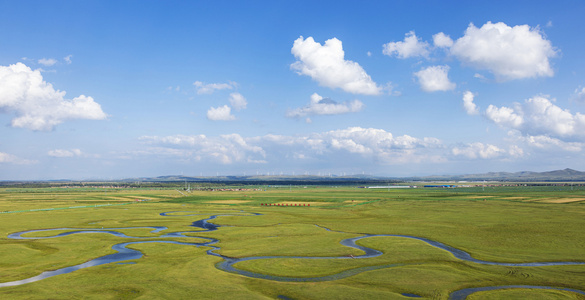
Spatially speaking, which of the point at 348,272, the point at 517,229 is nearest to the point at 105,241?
the point at 348,272

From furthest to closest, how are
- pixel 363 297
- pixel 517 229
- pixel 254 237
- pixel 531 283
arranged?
pixel 517 229 < pixel 254 237 < pixel 531 283 < pixel 363 297

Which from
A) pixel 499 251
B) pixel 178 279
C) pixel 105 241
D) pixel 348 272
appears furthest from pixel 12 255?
pixel 499 251

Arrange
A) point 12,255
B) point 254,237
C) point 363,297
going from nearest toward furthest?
point 363,297
point 12,255
point 254,237

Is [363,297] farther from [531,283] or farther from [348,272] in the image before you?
[531,283]

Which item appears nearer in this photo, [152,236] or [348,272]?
[348,272]

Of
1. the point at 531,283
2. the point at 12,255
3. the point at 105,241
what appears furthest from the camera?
the point at 105,241

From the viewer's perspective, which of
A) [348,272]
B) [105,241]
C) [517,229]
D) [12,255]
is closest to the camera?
[348,272]

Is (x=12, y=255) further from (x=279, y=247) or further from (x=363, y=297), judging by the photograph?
(x=363, y=297)

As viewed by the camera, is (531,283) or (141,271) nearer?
(531,283)

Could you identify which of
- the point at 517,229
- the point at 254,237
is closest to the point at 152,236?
the point at 254,237
